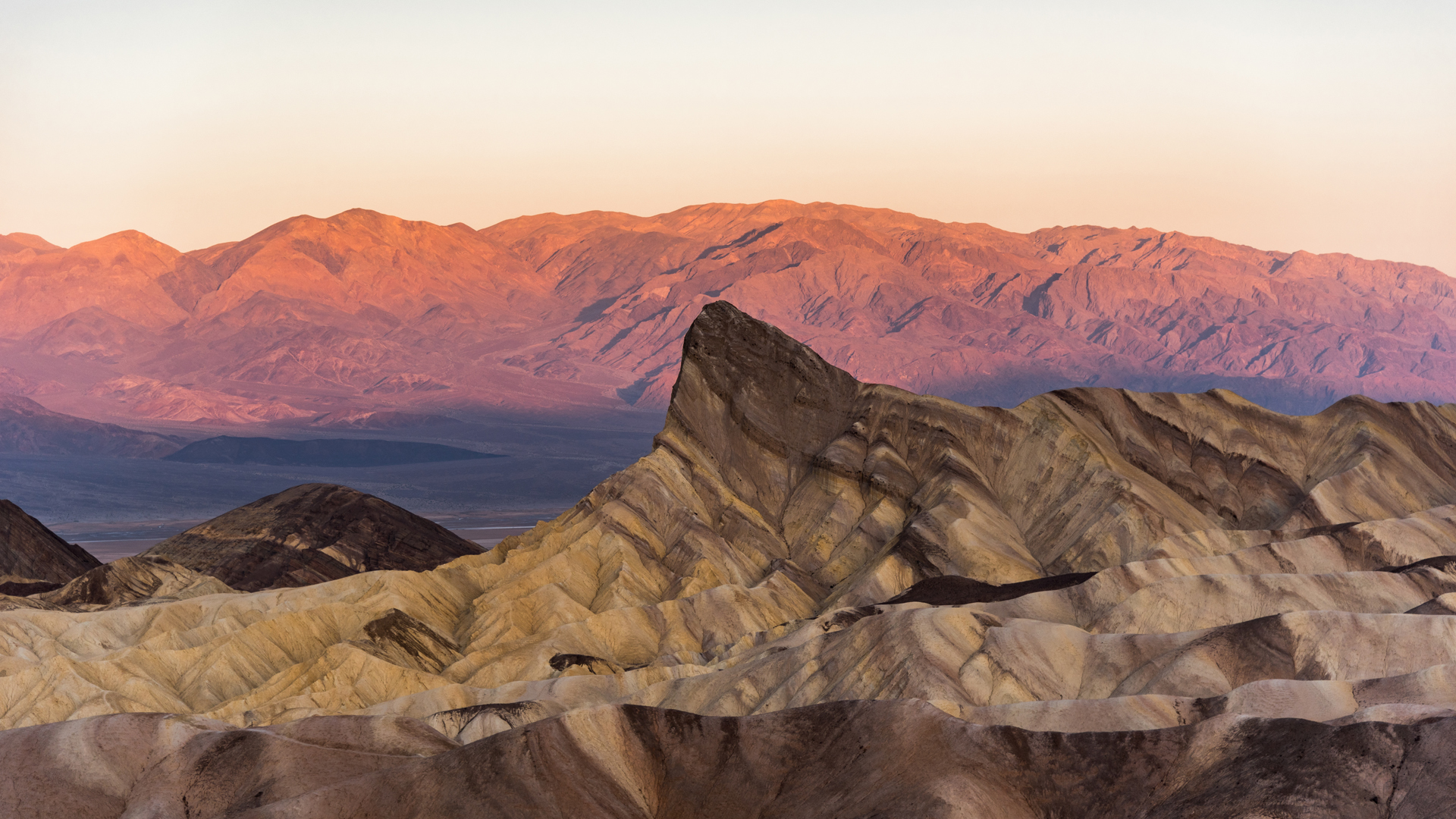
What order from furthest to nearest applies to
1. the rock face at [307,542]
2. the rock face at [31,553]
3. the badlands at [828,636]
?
the rock face at [307,542], the rock face at [31,553], the badlands at [828,636]

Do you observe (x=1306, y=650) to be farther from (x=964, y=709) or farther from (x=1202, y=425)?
(x=1202, y=425)

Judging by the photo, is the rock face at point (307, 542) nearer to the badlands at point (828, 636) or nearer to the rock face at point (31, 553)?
the badlands at point (828, 636)

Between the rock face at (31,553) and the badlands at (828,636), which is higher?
the badlands at (828,636)

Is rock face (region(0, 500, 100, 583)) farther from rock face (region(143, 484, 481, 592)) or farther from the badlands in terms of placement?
rock face (region(143, 484, 481, 592))

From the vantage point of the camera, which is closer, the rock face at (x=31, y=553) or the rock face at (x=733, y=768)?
the rock face at (x=733, y=768)

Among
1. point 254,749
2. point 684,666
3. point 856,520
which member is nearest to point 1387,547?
point 856,520

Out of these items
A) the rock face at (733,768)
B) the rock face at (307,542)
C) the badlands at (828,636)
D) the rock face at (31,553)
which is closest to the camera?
the rock face at (733,768)

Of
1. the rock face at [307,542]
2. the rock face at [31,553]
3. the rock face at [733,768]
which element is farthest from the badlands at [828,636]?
the rock face at [31,553]
